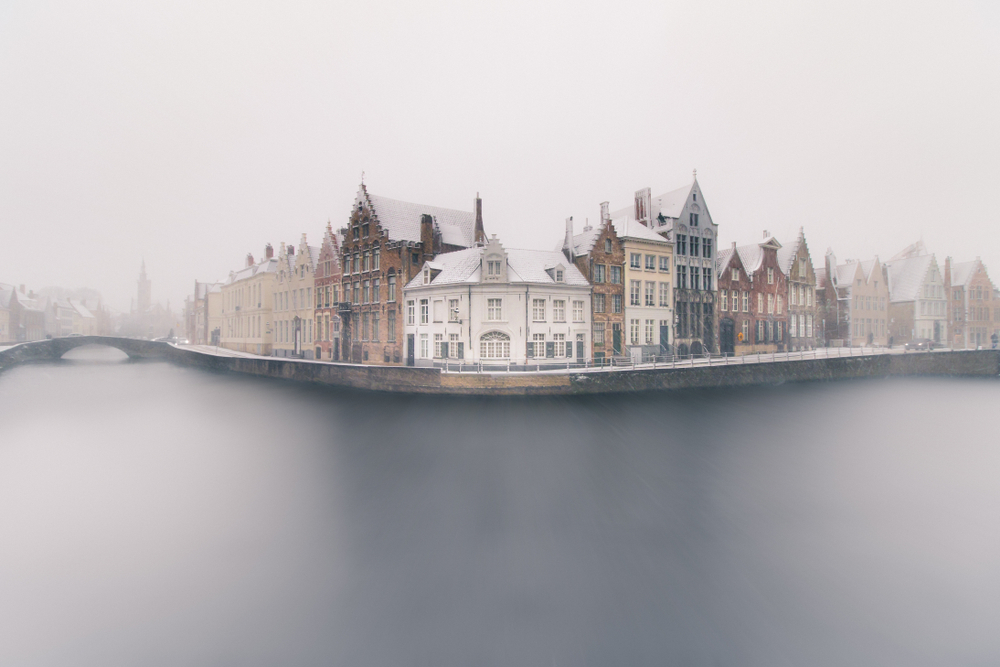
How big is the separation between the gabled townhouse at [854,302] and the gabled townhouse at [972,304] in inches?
318

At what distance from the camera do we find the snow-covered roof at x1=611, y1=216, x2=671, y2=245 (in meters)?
37.1

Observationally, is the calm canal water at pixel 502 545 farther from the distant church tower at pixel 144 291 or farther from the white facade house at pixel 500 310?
the distant church tower at pixel 144 291

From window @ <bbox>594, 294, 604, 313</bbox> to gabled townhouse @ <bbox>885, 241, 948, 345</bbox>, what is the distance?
44965 millimetres

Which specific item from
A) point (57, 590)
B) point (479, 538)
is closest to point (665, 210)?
point (479, 538)

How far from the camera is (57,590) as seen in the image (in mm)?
8320

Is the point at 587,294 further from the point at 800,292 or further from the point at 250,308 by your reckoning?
the point at 250,308

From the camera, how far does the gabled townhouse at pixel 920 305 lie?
54.6m

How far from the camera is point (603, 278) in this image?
3528cm

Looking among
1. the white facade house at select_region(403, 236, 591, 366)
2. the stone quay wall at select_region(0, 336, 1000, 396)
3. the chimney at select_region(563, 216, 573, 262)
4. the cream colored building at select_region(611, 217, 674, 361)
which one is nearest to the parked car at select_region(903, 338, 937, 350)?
the stone quay wall at select_region(0, 336, 1000, 396)

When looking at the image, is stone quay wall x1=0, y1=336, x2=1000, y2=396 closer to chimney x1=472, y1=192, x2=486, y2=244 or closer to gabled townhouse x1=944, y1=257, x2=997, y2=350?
gabled townhouse x1=944, y1=257, x2=997, y2=350

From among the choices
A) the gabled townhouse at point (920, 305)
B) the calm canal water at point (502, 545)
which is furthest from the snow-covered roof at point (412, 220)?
the gabled townhouse at point (920, 305)

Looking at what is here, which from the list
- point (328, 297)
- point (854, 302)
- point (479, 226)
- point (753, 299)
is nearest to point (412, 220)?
point (479, 226)

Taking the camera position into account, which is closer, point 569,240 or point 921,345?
point 569,240

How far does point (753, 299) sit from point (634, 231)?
16348 mm
